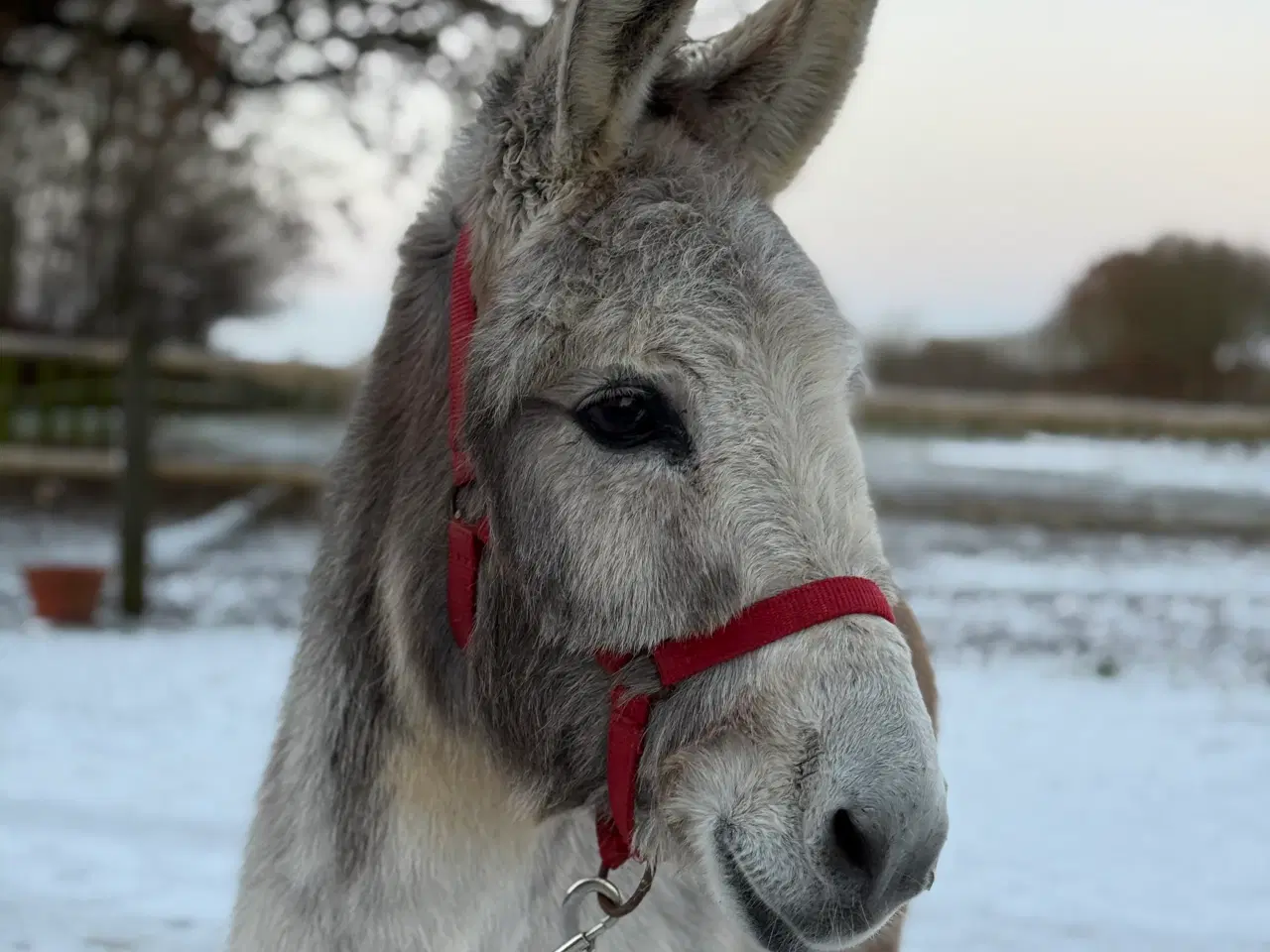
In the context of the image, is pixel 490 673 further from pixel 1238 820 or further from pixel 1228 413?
pixel 1228 413

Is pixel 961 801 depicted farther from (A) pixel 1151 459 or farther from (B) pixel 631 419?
(A) pixel 1151 459

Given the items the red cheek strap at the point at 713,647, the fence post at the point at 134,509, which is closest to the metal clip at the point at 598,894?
the red cheek strap at the point at 713,647

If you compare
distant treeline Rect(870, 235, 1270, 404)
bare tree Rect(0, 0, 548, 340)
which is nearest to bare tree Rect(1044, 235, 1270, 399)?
distant treeline Rect(870, 235, 1270, 404)

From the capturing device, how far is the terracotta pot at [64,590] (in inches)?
279

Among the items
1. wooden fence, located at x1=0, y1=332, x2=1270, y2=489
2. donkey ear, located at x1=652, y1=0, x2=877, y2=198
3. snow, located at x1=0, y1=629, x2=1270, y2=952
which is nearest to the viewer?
donkey ear, located at x1=652, y1=0, x2=877, y2=198

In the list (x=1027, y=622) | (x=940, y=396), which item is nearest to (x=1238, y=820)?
(x=1027, y=622)

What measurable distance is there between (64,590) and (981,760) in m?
5.48

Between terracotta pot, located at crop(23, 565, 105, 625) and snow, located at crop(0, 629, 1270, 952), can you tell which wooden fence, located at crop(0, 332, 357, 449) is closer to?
terracotta pot, located at crop(23, 565, 105, 625)

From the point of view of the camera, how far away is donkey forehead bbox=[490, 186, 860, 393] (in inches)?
59.1

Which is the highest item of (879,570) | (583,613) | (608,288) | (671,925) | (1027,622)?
(608,288)

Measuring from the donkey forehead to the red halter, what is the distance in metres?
0.13

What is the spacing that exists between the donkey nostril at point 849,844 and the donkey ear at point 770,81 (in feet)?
3.38

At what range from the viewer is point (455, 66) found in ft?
29.8

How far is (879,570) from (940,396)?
8357mm
